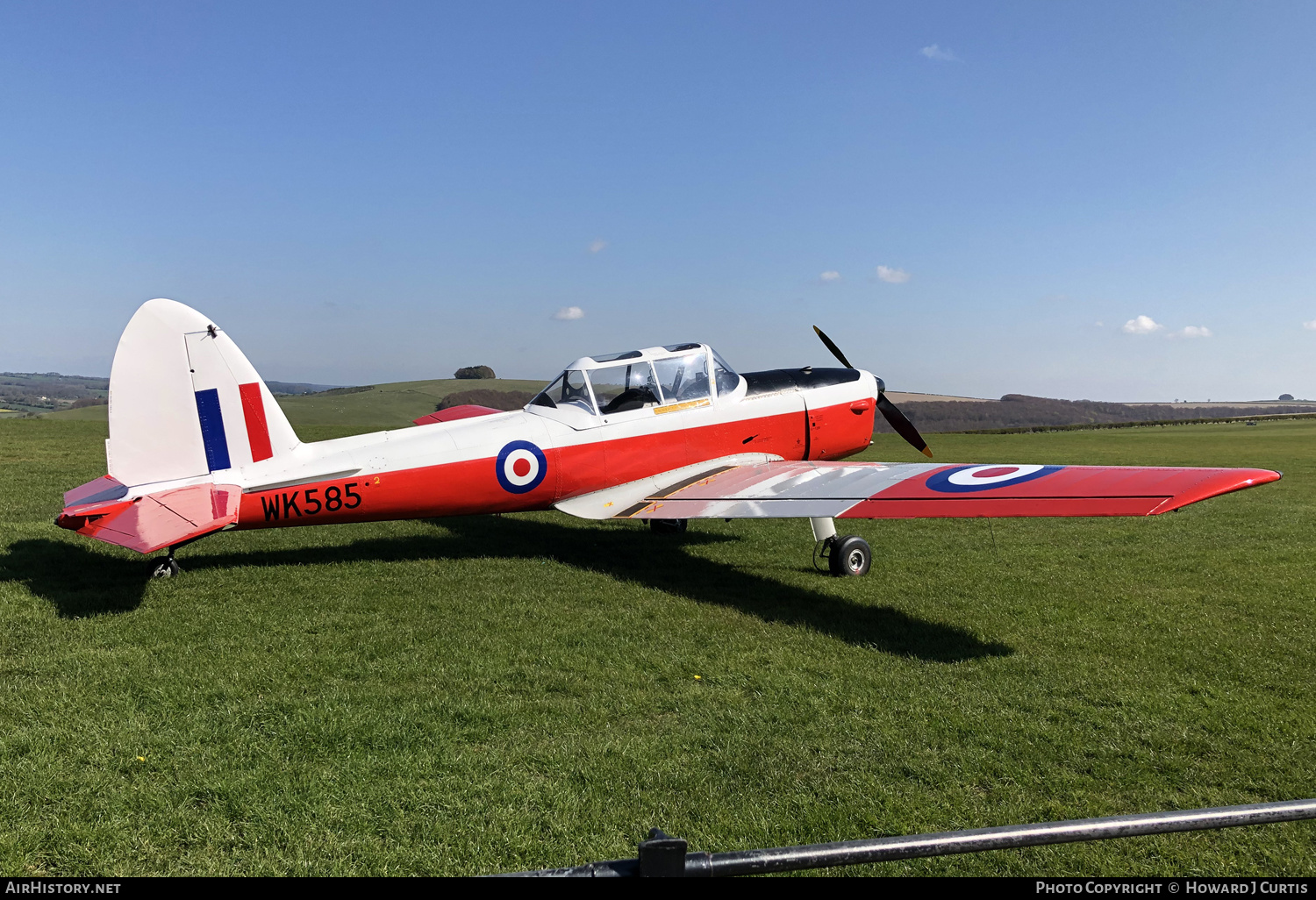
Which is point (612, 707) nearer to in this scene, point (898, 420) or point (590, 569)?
point (590, 569)

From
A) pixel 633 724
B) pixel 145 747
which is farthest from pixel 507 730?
pixel 145 747

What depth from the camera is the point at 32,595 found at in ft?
21.3

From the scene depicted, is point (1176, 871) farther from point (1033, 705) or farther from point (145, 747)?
point (145, 747)

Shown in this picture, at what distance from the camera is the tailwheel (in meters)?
7.26

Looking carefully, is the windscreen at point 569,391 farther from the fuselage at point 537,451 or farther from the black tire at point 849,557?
the black tire at point 849,557

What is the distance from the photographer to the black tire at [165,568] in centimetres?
726

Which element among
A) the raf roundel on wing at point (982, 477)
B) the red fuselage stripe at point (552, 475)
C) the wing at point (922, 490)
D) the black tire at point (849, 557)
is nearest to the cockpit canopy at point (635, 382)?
the red fuselage stripe at point (552, 475)

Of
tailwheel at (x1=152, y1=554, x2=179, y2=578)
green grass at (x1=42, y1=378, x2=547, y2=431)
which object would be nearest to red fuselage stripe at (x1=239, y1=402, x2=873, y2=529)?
tailwheel at (x1=152, y1=554, x2=179, y2=578)

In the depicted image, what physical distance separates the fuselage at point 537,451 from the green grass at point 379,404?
36.5 meters

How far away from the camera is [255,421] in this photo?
24.4ft

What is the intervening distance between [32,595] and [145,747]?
379cm

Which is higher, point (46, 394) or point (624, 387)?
point (46, 394)

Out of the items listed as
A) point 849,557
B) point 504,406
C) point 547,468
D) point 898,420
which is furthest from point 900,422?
point 504,406

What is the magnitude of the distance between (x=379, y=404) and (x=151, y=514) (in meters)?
54.8
